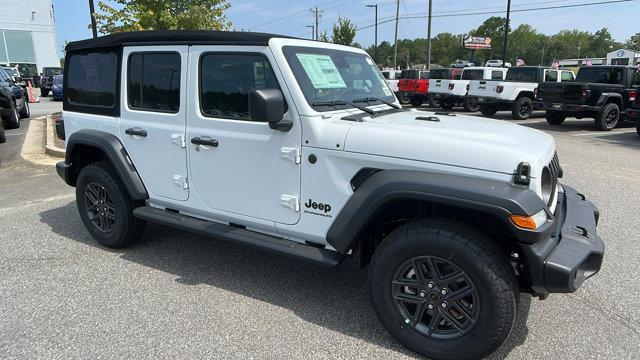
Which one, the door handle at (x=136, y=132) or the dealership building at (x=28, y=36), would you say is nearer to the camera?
the door handle at (x=136, y=132)

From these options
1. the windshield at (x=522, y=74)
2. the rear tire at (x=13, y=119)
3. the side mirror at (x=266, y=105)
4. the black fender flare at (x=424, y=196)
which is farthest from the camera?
the windshield at (x=522, y=74)

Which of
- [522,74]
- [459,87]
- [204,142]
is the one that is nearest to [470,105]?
[459,87]

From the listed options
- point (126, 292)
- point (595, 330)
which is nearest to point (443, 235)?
point (595, 330)

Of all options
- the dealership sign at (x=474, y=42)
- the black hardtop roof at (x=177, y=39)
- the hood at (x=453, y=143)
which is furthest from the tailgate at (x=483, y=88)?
the dealership sign at (x=474, y=42)

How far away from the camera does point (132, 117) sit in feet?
12.8

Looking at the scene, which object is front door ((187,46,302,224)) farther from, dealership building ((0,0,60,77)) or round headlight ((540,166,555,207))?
dealership building ((0,0,60,77))

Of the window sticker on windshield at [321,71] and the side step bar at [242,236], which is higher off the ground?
the window sticker on windshield at [321,71]

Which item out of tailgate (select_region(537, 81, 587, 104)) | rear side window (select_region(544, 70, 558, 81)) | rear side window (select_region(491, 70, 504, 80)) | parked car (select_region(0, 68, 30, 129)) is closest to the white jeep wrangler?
parked car (select_region(0, 68, 30, 129))

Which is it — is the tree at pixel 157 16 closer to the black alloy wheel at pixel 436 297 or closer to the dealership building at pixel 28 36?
the black alloy wheel at pixel 436 297

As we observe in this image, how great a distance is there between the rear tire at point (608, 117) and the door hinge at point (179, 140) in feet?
40.6

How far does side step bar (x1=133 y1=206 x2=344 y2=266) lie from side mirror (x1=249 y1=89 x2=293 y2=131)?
0.87 meters

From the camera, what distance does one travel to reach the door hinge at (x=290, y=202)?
306 centimetres

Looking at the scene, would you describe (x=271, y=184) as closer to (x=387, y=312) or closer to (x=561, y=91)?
(x=387, y=312)

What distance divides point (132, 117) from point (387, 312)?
271 cm
